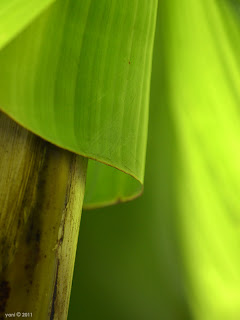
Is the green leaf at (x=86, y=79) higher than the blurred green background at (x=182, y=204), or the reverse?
the green leaf at (x=86, y=79)

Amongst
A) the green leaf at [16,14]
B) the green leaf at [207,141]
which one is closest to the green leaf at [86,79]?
the green leaf at [16,14]

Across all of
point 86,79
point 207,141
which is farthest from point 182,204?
point 86,79

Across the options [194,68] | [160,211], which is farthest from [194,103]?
[160,211]

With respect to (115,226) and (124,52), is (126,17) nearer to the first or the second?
(124,52)

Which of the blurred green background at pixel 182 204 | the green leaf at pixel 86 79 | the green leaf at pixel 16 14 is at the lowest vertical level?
the blurred green background at pixel 182 204

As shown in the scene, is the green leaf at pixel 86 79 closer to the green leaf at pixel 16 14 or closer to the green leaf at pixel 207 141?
the green leaf at pixel 16 14

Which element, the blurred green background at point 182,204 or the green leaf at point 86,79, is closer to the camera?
the green leaf at point 86,79

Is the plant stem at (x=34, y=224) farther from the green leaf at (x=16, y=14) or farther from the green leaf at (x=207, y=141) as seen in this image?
the green leaf at (x=207, y=141)
